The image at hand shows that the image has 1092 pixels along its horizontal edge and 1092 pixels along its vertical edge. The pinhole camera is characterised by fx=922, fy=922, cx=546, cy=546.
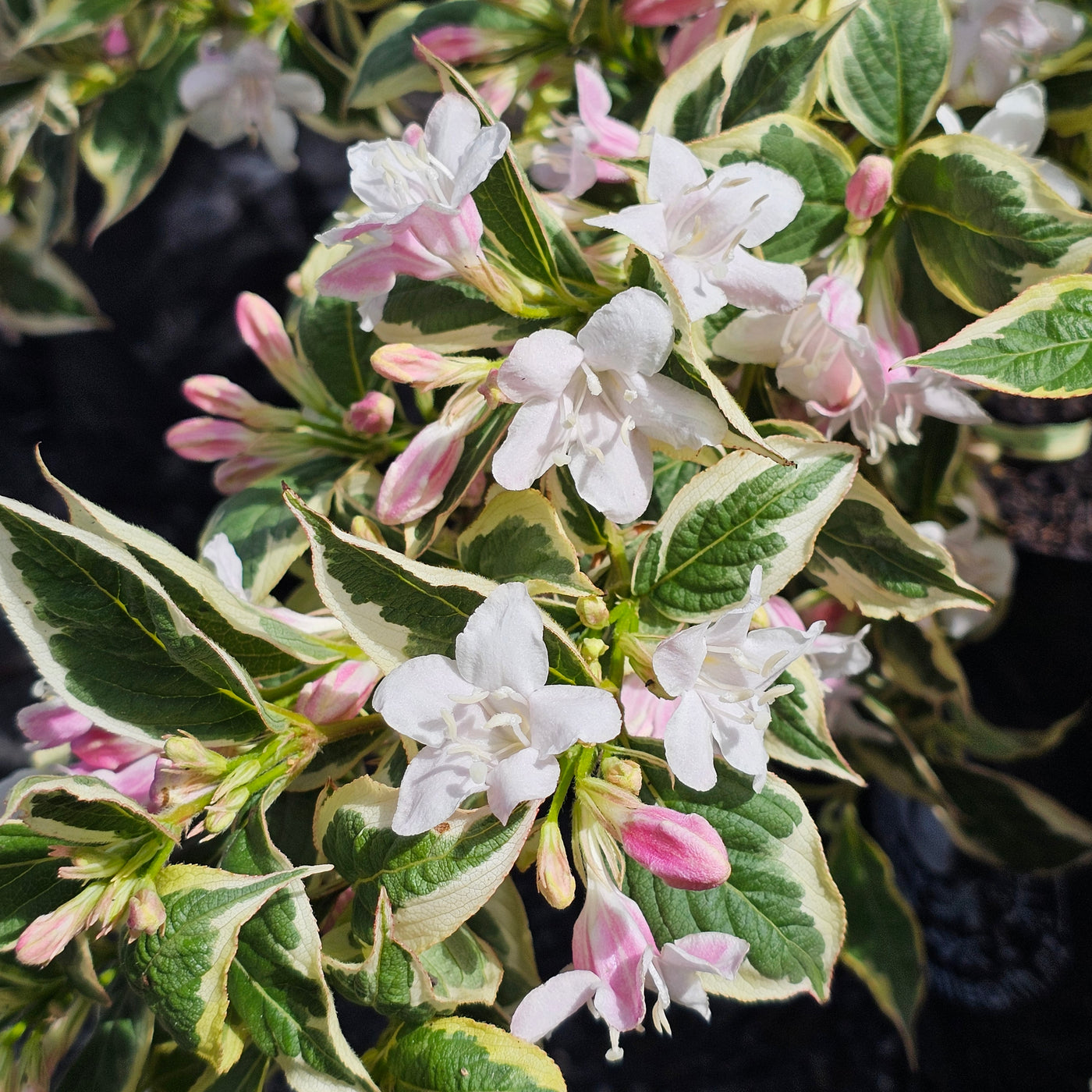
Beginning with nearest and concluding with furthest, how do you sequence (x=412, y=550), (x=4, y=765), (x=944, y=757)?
(x=412, y=550)
(x=944, y=757)
(x=4, y=765)

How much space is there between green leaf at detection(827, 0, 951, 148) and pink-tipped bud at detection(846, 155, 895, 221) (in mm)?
54

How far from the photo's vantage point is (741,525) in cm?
49

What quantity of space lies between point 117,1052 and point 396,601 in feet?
1.15

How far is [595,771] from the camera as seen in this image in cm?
49

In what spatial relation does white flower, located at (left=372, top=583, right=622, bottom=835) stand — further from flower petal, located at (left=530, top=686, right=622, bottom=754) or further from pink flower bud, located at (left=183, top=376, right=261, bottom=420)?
pink flower bud, located at (left=183, top=376, right=261, bottom=420)

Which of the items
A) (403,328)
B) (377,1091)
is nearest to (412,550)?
(403,328)

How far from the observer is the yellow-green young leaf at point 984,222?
0.50 meters

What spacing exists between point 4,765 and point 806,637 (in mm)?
1459

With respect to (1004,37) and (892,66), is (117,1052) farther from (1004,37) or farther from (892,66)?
(1004,37)

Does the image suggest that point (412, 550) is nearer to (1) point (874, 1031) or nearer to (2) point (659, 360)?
(2) point (659, 360)

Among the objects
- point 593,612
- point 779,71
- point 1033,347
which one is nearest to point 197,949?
point 593,612

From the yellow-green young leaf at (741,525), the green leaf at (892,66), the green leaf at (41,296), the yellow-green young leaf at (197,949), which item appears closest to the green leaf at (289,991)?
the yellow-green young leaf at (197,949)

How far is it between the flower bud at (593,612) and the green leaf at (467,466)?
3.9 inches

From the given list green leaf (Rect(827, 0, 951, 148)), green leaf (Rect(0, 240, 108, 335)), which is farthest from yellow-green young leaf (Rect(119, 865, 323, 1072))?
green leaf (Rect(0, 240, 108, 335))
